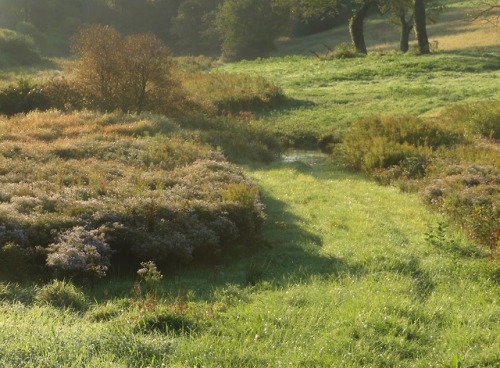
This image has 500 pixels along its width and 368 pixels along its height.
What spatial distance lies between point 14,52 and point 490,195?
47.2 meters

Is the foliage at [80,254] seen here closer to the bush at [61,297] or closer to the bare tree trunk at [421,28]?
the bush at [61,297]

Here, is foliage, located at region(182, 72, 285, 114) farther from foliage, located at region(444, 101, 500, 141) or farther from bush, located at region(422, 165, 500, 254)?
bush, located at region(422, 165, 500, 254)

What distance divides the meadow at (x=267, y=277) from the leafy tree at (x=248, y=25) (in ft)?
137

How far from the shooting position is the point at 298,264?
37.2 feet

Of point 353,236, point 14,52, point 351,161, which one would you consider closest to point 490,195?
point 353,236

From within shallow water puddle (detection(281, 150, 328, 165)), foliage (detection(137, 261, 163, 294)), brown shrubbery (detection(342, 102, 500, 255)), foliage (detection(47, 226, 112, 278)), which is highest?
foliage (detection(47, 226, 112, 278))

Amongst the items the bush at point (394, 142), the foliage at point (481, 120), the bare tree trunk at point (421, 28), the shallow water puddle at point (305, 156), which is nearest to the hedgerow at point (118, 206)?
the bush at point (394, 142)

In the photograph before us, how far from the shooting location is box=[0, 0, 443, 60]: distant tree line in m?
63.3

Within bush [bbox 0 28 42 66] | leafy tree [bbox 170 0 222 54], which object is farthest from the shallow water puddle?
leafy tree [bbox 170 0 222 54]

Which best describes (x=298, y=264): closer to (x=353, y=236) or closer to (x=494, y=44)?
(x=353, y=236)

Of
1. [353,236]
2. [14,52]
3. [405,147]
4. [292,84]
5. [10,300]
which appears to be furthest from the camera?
[14,52]

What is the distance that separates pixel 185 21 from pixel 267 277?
66.4m

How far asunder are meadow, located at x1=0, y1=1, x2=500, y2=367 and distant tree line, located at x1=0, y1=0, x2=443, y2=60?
4221cm

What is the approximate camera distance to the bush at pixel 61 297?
9070 mm
